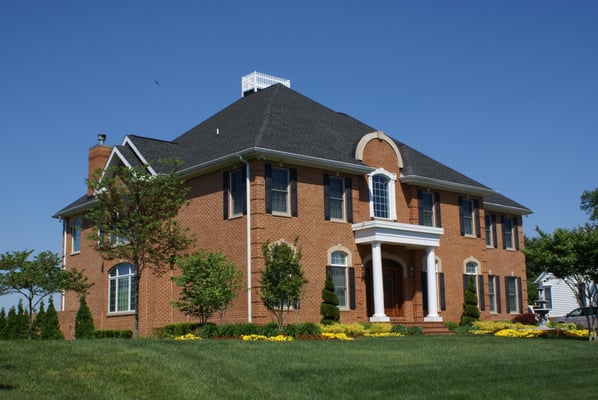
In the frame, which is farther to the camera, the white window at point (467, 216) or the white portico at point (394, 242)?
the white window at point (467, 216)

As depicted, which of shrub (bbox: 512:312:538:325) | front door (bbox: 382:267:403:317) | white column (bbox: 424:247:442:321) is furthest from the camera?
shrub (bbox: 512:312:538:325)

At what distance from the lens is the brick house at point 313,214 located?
86.0 feet

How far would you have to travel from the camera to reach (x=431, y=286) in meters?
30.2

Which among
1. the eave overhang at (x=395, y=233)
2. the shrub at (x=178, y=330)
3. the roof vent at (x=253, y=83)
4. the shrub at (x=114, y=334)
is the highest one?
the roof vent at (x=253, y=83)

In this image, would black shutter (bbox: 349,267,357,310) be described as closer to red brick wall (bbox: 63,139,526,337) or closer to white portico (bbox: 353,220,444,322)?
red brick wall (bbox: 63,139,526,337)

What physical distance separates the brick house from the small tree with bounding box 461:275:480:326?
588mm

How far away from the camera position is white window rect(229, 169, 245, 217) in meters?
26.4

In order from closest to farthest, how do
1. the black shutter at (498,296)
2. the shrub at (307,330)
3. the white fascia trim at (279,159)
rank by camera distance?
the shrub at (307,330) < the white fascia trim at (279,159) < the black shutter at (498,296)

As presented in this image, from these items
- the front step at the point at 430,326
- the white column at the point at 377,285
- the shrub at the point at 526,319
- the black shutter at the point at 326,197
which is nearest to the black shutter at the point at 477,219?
the shrub at the point at 526,319

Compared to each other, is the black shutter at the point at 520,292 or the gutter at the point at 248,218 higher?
the gutter at the point at 248,218

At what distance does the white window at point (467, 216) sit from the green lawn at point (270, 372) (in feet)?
50.4

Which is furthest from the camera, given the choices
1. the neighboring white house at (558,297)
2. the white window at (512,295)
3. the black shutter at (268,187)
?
the neighboring white house at (558,297)

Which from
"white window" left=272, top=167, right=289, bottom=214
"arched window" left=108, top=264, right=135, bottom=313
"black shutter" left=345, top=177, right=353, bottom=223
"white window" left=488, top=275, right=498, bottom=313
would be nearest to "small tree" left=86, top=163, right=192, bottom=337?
"white window" left=272, top=167, right=289, bottom=214

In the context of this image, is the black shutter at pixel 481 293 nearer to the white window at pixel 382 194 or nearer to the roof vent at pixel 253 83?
the white window at pixel 382 194
